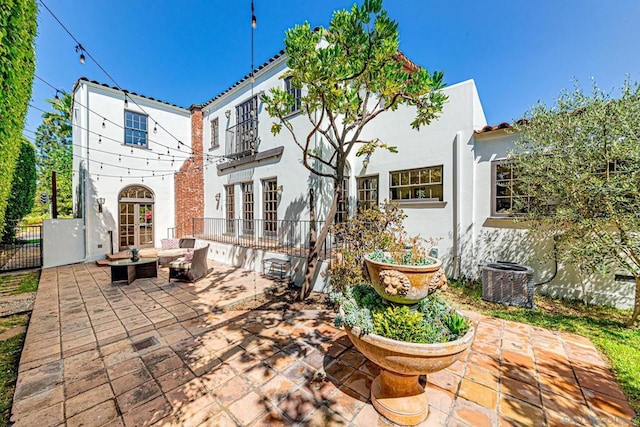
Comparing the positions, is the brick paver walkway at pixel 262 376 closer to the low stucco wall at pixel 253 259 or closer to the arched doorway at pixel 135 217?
the low stucco wall at pixel 253 259

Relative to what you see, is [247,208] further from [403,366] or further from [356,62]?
[403,366]

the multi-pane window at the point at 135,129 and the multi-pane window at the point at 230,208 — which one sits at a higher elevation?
the multi-pane window at the point at 135,129

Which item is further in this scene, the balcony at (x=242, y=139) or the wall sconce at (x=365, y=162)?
the balcony at (x=242, y=139)

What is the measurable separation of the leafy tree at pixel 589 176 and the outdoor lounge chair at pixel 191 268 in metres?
8.68

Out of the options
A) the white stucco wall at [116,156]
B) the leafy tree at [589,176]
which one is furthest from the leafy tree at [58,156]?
the leafy tree at [589,176]

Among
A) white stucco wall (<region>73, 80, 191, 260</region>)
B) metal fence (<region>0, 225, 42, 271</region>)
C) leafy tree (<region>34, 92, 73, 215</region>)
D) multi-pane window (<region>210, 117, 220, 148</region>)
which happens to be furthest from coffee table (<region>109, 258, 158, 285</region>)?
leafy tree (<region>34, 92, 73, 215</region>)

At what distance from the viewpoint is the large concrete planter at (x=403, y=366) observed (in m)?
2.20

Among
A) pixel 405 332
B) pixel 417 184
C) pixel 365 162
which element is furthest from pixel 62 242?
pixel 417 184

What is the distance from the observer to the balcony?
32.8 feet

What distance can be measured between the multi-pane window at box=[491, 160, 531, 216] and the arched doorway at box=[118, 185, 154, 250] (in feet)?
47.7

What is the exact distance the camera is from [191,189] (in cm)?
1289

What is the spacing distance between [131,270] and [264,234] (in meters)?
4.30

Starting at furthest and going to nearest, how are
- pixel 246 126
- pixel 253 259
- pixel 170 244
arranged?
pixel 170 244 → pixel 246 126 → pixel 253 259

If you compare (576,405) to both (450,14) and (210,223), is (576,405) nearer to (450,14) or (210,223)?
(450,14)
